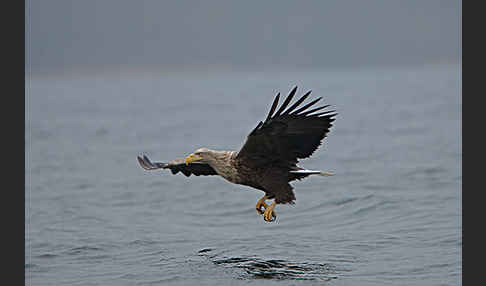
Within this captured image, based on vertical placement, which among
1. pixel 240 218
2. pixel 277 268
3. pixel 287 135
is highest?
pixel 287 135

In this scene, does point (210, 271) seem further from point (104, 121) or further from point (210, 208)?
point (104, 121)

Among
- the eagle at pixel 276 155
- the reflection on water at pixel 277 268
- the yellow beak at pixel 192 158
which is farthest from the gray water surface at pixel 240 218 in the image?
the yellow beak at pixel 192 158

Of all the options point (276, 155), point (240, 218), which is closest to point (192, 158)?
point (276, 155)

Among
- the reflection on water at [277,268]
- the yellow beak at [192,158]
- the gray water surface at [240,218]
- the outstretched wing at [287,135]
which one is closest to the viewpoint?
the outstretched wing at [287,135]

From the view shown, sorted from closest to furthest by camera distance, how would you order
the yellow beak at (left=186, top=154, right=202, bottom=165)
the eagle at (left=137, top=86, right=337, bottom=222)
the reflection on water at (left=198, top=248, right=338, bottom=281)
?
1. the eagle at (left=137, top=86, right=337, bottom=222)
2. the reflection on water at (left=198, top=248, right=338, bottom=281)
3. the yellow beak at (left=186, top=154, right=202, bottom=165)

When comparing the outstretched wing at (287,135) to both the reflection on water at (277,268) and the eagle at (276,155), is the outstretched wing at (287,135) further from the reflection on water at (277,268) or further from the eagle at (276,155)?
the reflection on water at (277,268)

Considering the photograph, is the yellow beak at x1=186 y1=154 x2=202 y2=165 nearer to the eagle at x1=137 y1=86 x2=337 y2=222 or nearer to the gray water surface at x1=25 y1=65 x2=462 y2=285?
the eagle at x1=137 y1=86 x2=337 y2=222

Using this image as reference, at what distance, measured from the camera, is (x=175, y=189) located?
18250 millimetres

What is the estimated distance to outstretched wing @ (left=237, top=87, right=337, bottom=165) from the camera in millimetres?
9633

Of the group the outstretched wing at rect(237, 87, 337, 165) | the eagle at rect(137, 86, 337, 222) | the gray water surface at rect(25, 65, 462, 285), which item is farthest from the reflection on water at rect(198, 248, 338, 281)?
the outstretched wing at rect(237, 87, 337, 165)

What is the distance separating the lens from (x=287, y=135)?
9914 mm

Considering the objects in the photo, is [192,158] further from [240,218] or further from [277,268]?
[240,218]

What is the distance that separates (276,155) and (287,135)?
32cm

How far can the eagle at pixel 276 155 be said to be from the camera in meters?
9.78
